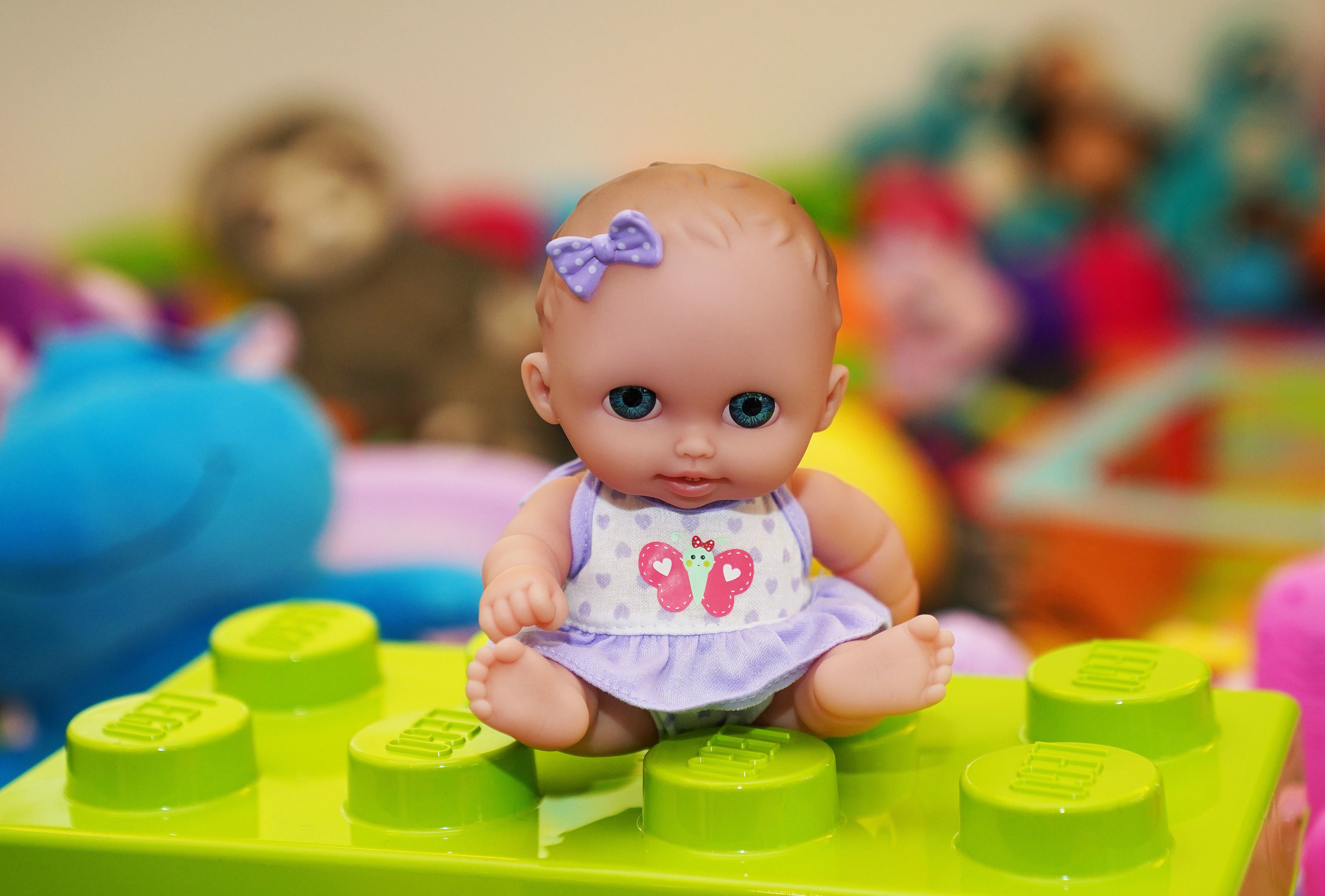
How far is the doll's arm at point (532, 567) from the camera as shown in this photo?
0.51 m

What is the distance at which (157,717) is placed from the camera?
586mm

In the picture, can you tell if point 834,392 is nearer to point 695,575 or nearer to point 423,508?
point 695,575

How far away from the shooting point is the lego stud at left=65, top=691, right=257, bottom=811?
1.80 ft

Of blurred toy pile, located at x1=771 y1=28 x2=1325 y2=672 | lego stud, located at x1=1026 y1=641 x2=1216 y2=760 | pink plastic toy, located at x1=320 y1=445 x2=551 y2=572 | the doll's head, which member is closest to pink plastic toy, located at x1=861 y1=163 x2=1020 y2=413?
blurred toy pile, located at x1=771 y1=28 x2=1325 y2=672

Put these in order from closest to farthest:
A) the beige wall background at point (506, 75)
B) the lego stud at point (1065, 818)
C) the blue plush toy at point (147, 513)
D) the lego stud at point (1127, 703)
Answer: the lego stud at point (1065, 818) < the lego stud at point (1127, 703) < the blue plush toy at point (147, 513) < the beige wall background at point (506, 75)

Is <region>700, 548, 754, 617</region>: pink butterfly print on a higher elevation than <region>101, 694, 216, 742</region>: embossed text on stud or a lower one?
higher

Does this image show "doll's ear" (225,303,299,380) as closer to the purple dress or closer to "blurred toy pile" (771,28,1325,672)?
the purple dress

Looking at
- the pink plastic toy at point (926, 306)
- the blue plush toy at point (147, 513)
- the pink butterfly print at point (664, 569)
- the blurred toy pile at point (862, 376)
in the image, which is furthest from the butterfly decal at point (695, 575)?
the pink plastic toy at point (926, 306)

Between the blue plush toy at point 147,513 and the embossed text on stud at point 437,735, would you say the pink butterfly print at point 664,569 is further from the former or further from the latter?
the blue plush toy at point 147,513

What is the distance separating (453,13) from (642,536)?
5.79 ft

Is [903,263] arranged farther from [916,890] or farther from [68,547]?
[916,890]

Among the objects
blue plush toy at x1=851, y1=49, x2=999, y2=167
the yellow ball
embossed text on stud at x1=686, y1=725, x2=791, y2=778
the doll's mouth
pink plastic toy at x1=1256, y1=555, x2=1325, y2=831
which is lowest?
the yellow ball

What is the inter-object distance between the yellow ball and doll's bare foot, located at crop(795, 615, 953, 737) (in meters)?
0.81

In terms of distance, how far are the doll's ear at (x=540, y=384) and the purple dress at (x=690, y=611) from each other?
4 centimetres
